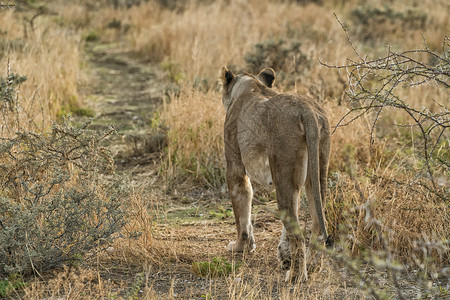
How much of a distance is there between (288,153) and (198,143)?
294 centimetres

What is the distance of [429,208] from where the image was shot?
4891mm

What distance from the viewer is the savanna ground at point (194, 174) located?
14.1 feet

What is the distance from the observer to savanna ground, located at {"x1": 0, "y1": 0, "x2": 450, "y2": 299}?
14.1ft

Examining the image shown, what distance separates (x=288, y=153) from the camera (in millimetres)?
4203

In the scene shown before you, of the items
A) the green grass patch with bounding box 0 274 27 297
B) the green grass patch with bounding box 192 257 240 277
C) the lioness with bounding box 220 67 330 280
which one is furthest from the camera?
the green grass patch with bounding box 192 257 240 277

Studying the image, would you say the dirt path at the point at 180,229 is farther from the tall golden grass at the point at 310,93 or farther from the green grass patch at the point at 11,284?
the green grass patch at the point at 11,284

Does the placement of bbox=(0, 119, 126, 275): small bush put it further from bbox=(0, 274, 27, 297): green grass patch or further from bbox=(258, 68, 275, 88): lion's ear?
bbox=(258, 68, 275, 88): lion's ear

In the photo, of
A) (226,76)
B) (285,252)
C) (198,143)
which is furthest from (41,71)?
(285,252)

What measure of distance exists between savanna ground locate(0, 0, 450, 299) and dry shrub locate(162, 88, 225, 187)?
2 centimetres

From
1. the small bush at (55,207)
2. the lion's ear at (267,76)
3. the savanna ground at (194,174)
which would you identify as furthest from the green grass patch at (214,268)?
the lion's ear at (267,76)

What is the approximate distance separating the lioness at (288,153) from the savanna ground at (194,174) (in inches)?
8.6

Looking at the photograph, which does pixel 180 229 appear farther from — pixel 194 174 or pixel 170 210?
pixel 194 174

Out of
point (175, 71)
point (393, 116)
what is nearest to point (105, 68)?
point (175, 71)

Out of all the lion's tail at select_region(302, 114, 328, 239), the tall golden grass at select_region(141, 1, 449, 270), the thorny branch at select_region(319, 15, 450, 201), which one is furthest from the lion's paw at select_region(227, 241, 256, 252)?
the thorny branch at select_region(319, 15, 450, 201)
